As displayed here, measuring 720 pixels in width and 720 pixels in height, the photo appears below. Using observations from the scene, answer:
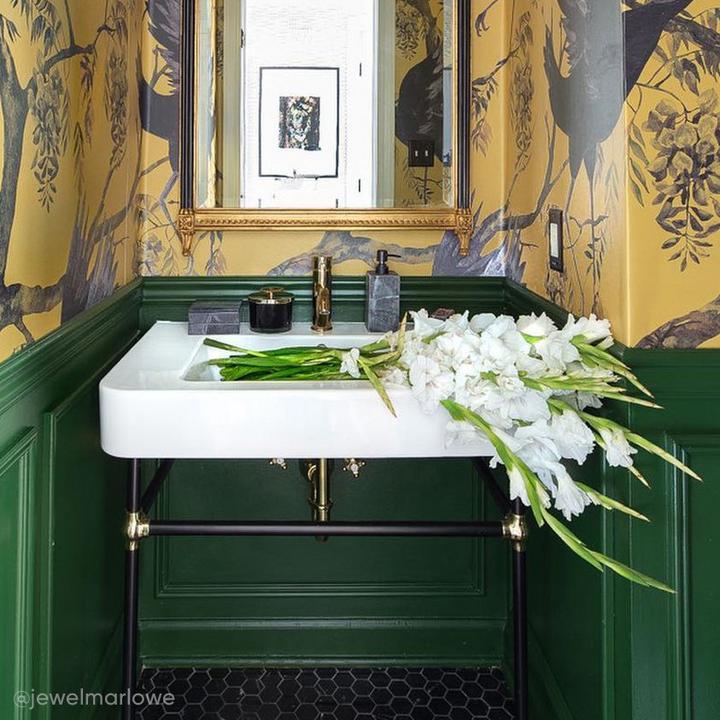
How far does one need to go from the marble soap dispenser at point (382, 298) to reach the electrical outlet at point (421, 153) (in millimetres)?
254

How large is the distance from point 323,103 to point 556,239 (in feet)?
2.13

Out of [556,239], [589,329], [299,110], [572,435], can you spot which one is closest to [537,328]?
[589,329]

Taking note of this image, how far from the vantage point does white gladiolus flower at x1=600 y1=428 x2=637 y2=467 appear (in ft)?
3.38

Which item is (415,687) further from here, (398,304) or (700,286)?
(700,286)

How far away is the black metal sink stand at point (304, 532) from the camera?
1375mm

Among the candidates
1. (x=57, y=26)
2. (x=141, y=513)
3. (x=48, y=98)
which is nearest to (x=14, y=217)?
(x=48, y=98)

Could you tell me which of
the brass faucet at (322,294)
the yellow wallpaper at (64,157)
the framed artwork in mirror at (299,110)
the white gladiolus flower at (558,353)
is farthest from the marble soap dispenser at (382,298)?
the white gladiolus flower at (558,353)

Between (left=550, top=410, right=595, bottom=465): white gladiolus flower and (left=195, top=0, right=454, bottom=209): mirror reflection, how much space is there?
2.99 feet

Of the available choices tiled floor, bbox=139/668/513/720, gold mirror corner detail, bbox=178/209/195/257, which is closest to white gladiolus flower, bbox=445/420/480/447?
tiled floor, bbox=139/668/513/720

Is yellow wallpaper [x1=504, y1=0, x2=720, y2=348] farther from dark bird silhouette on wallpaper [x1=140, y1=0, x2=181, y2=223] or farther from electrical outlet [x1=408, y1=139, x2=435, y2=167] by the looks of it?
dark bird silhouette on wallpaper [x1=140, y1=0, x2=181, y2=223]

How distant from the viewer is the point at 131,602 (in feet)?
4.54

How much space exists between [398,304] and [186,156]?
61 cm

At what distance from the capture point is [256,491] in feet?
6.17

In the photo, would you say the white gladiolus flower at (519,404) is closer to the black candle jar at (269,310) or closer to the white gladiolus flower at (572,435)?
the white gladiolus flower at (572,435)
